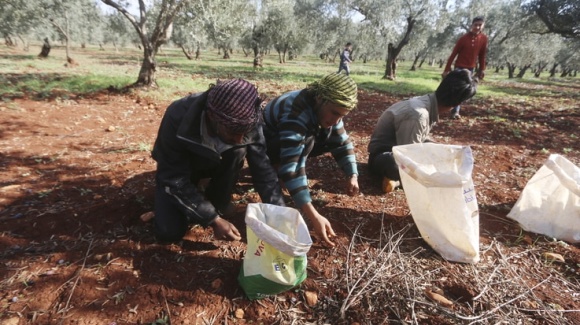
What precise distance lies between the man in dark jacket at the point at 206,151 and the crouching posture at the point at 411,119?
1.31 m

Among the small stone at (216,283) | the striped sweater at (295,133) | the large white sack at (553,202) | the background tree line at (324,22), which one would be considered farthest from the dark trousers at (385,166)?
the background tree line at (324,22)

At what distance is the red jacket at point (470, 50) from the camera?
575 centimetres

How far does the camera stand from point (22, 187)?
2.72m

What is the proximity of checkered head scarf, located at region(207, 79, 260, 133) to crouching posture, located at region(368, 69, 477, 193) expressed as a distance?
1582mm

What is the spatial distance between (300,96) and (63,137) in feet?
12.4

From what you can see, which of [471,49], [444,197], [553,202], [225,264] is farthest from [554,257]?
[471,49]

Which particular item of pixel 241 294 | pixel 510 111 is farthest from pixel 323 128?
pixel 510 111

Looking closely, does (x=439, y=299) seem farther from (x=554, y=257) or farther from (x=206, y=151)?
(x=206, y=151)

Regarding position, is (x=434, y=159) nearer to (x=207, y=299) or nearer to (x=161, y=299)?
(x=207, y=299)

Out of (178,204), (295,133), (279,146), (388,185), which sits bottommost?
(388,185)

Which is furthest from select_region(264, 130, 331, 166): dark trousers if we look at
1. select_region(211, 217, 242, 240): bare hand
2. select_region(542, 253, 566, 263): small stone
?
select_region(542, 253, 566, 263): small stone

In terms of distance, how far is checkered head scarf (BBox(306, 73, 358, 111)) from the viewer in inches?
74.1

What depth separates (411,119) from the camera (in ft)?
8.43

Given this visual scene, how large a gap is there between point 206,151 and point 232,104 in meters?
0.38
